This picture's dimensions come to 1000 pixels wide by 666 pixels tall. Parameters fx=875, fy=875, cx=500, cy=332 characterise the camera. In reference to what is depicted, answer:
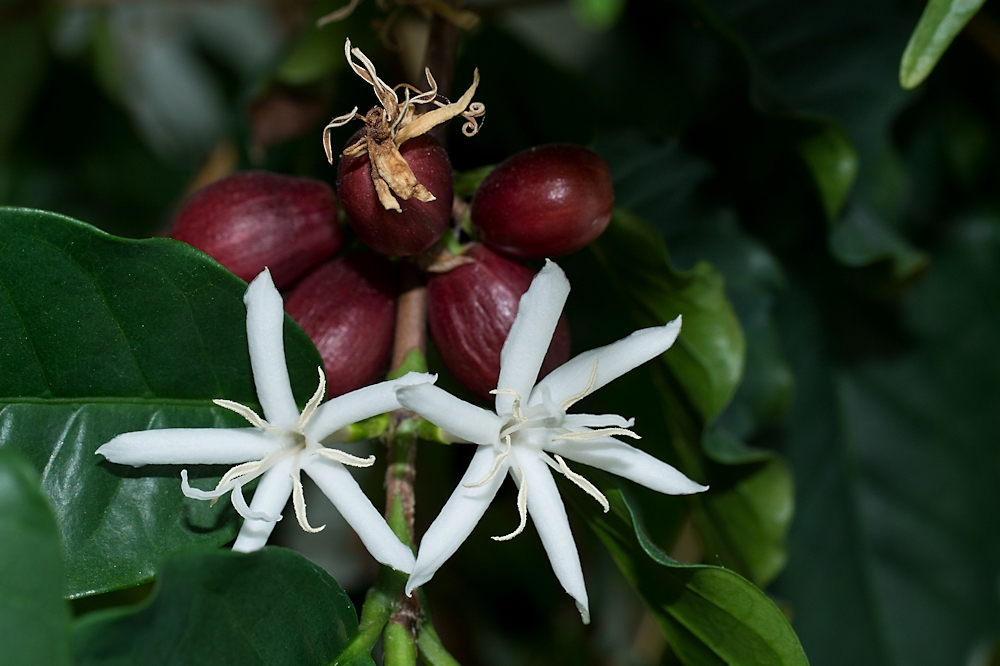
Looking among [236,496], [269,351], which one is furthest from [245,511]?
[269,351]

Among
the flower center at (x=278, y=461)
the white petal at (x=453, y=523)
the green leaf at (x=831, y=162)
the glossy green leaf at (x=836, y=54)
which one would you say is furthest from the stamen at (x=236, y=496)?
the glossy green leaf at (x=836, y=54)

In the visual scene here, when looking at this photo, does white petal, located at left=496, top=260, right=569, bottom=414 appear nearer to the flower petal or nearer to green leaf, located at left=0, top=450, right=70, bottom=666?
the flower petal

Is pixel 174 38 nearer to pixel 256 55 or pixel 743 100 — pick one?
pixel 256 55

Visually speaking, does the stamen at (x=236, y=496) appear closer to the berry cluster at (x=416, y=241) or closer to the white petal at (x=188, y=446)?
the white petal at (x=188, y=446)

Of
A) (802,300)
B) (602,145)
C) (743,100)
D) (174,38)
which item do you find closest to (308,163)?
(602,145)

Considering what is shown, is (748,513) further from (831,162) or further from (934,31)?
(934,31)
